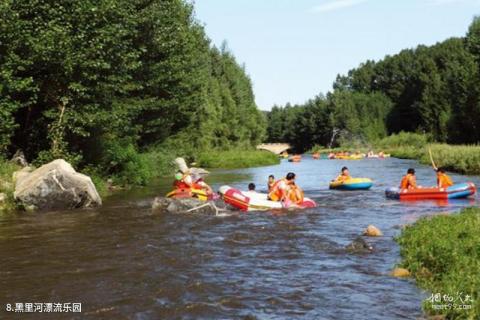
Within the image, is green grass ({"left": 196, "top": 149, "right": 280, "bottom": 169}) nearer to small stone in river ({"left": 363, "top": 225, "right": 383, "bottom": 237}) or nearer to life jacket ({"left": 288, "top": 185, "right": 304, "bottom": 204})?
life jacket ({"left": 288, "top": 185, "right": 304, "bottom": 204})

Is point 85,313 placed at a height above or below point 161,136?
below

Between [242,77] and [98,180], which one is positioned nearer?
[98,180]

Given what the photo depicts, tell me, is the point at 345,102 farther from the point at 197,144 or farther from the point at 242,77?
the point at 197,144

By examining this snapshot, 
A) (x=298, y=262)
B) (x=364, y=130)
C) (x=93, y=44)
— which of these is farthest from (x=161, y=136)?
(x=364, y=130)

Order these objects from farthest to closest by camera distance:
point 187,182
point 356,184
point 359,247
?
1. point 356,184
2. point 187,182
3. point 359,247

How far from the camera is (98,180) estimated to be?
888 inches

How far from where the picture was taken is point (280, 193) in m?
17.7

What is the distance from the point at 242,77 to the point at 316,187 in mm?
48007

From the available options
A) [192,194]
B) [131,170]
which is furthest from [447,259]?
[131,170]

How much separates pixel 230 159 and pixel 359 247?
3990cm

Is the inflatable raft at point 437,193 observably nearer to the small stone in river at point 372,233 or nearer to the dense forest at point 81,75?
the small stone in river at point 372,233

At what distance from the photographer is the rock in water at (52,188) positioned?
57.0ft

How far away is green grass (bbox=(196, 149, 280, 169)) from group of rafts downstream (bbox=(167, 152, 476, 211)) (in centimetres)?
2722

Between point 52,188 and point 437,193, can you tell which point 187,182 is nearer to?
point 52,188
